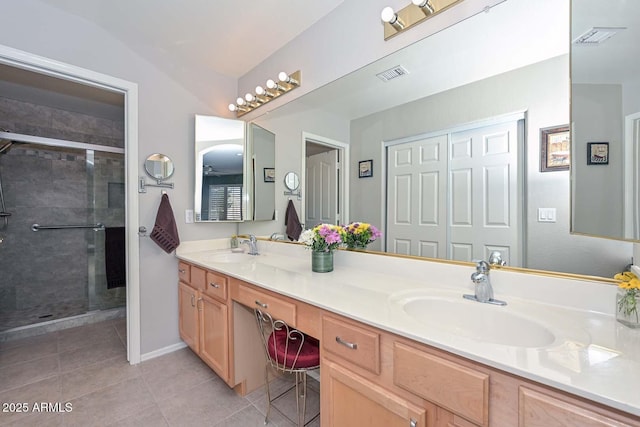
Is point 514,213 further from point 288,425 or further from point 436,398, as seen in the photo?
point 288,425

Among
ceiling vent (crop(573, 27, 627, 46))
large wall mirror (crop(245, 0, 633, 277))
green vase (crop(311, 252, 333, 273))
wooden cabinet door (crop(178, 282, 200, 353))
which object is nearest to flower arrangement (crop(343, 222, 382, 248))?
large wall mirror (crop(245, 0, 633, 277))

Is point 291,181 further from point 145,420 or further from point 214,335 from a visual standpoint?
point 145,420

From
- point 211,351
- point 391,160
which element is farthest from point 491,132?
point 211,351

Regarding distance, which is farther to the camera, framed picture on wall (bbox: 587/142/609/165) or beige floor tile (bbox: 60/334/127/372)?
beige floor tile (bbox: 60/334/127/372)

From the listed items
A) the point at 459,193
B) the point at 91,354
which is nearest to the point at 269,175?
the point at 459,193

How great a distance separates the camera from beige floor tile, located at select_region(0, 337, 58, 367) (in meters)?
2.13

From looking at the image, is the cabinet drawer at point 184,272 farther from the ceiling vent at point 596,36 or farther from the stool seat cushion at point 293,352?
the ceiling vent at point 596,36

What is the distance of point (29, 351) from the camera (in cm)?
226

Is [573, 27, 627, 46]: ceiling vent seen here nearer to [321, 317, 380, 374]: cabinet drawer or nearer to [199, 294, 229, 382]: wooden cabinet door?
[321, 317, 380, 374]: cabinet drawer

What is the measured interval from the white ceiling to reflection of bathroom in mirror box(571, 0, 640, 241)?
1291 mm

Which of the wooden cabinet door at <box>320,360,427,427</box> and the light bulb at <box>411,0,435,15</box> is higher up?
the light bulb at <box>411,0,435,15</box>

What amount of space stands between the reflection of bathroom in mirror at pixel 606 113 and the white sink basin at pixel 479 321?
1.24ft

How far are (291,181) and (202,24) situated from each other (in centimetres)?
122

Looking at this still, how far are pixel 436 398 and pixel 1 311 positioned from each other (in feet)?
12.3
